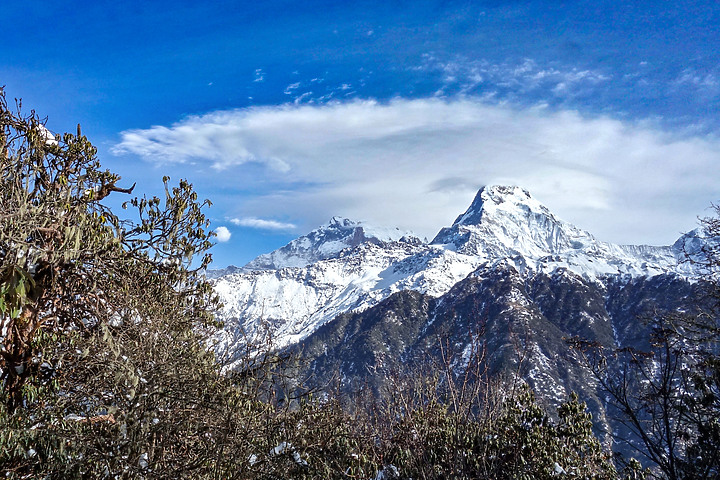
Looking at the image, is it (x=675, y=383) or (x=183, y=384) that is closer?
(x=183, y=384)

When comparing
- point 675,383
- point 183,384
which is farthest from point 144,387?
point 675,383

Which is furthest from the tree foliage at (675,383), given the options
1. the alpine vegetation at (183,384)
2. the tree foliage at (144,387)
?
the tree foliage at (144,387)

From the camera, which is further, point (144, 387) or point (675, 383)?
point (675, 383)

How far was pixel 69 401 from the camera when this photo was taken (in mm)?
7801

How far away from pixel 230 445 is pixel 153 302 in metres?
3.35

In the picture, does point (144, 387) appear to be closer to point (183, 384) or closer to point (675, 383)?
point (183, 384)

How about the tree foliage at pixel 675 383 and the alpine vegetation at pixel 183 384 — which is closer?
the tree foliage at pixel 675 383

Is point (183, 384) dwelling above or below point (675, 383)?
above

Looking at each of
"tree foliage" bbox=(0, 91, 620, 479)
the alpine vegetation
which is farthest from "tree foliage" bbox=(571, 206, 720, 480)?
"tree foliage" bbox=(0, 91, 620, 479)

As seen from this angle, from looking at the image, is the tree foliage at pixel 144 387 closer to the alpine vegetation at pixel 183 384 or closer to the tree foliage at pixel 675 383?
the alpine vegetation at pixel 183 384

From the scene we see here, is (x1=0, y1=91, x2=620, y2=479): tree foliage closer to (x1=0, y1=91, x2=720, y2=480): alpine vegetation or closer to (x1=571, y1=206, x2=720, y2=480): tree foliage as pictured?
(x1=0, y1=91, x2=720, y2=480): alpine vegetation

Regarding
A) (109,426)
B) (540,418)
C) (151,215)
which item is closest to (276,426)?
(109,426)

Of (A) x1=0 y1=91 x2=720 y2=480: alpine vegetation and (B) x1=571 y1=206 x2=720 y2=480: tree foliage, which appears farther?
(A) x1=0 y1=91 x2=720 y2=480: alpine vegetation

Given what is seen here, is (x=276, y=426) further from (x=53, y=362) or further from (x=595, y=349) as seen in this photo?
(x=595, y=349)
